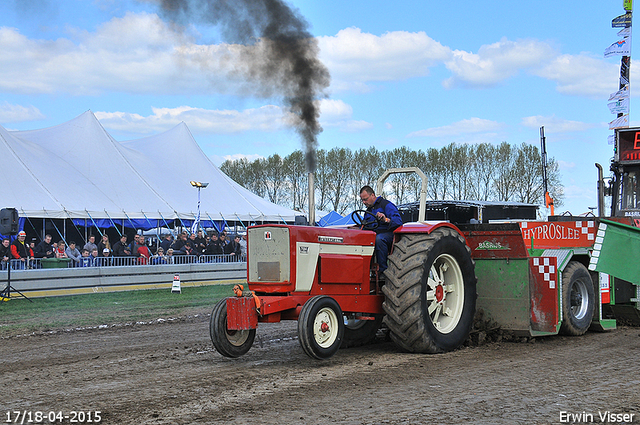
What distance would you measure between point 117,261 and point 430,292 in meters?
12.4

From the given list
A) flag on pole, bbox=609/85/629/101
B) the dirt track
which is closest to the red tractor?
the dirt track

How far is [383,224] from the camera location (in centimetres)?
703

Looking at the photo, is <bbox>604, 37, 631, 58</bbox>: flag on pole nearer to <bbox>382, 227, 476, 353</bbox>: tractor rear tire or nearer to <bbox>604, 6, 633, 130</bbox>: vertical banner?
<bbox>604, 6, 633, 130</bbox>: vertical banner

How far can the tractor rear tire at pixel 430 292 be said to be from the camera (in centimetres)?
641

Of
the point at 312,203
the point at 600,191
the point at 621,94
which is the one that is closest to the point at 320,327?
the point at 312,203

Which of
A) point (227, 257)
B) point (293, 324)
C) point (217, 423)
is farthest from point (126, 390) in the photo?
point (227, 257)

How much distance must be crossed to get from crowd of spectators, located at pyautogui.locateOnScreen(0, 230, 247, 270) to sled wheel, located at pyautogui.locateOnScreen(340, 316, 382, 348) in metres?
9.40

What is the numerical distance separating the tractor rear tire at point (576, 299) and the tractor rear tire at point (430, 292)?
1.36 m

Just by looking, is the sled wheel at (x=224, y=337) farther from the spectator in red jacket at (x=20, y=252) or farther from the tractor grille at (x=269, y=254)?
the spectator in red jacket at (x=20, y=252)

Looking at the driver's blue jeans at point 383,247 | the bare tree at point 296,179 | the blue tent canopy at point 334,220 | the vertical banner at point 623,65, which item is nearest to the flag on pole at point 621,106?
the vertical banner at point 623,65

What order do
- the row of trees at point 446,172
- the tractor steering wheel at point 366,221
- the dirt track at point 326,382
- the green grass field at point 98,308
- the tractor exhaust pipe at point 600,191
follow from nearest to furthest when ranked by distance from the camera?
1. the dirt track at point 326,382
2. the tractor steering wheel at point 366,221
3. the green grass field at point 98,308
4. the tractor exhaust pipe at point 600,191
5. the row of trees at point 446,172

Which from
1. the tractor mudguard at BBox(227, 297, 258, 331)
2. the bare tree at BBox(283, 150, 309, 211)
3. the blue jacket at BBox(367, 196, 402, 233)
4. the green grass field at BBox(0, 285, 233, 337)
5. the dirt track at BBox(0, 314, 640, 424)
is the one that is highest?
the bare tree at BBox(283, 150, 309, 211)

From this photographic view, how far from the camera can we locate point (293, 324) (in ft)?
32.2

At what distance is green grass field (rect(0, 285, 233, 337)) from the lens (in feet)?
33.4
